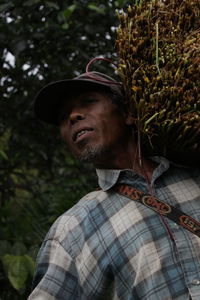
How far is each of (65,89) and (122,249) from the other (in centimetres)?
51

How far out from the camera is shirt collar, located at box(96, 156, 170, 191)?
1.72 m

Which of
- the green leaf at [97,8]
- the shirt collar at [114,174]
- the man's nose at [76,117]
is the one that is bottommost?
the shirt collar at [114,174]

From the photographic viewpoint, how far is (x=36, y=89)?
267 cm

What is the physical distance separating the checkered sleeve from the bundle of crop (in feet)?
1.32

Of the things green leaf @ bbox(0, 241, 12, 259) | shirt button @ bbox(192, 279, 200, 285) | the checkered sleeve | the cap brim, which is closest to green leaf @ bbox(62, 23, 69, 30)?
the cap brim

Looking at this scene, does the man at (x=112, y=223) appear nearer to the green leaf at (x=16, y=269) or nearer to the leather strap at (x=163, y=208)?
the leather strap at (x=163, y=208)

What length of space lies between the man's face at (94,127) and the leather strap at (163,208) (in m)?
0.13

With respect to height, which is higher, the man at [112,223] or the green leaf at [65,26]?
the green leaf at [65,26]

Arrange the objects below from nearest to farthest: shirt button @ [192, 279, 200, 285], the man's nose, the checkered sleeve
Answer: shirt button @ [192, 279, 200, 285], the checkered sleeve, the man's nose

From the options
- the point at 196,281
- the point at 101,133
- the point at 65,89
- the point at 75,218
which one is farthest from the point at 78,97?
the point at 196,281

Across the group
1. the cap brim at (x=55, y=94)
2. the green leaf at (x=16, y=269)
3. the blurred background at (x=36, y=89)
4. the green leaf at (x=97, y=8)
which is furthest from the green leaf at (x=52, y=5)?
the green leaf at (x=16, y=269)

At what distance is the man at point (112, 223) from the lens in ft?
5.14

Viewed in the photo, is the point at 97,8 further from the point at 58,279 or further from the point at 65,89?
the point at 58,279

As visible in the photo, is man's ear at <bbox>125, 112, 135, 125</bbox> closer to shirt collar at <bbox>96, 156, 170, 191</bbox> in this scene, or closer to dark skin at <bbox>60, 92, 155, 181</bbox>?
dark skin at <bbox>60, 92, 155, 181</bbox>
